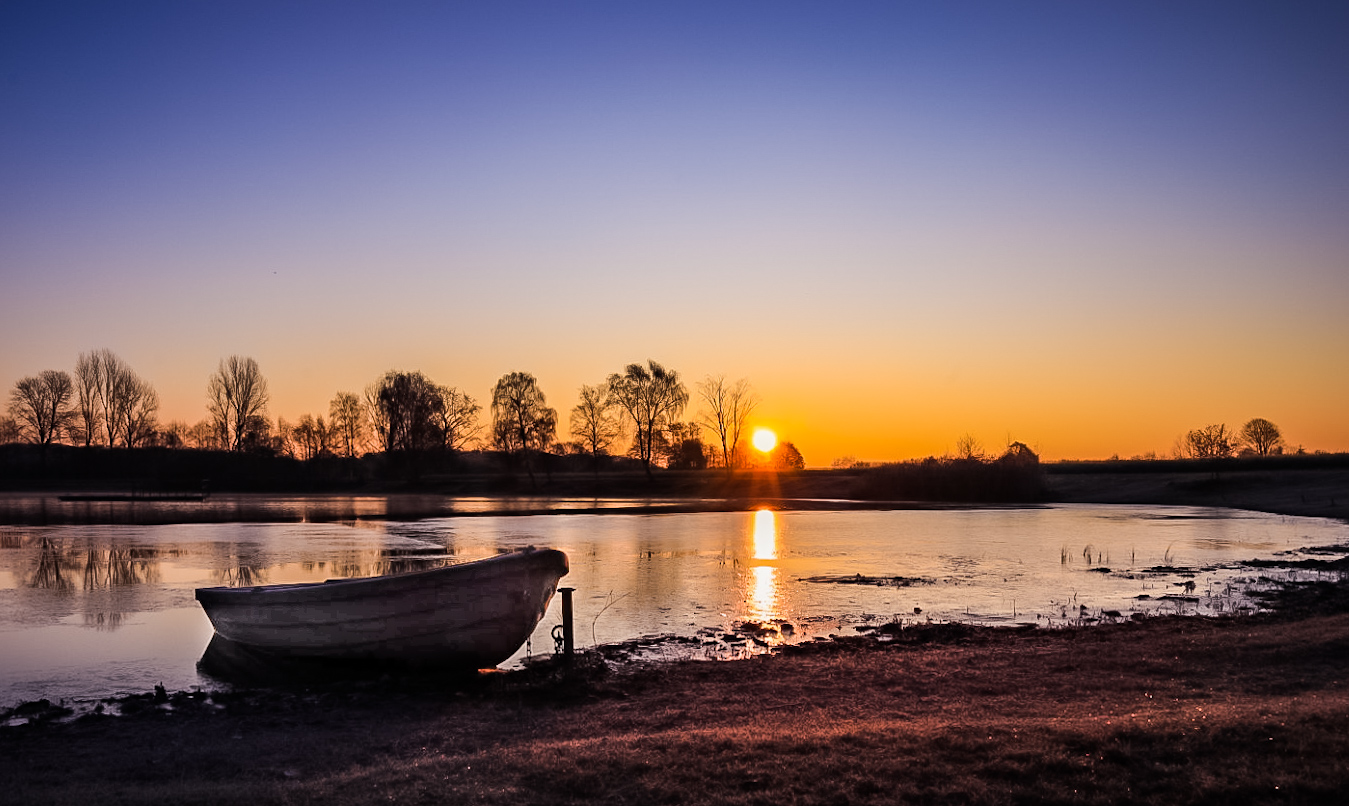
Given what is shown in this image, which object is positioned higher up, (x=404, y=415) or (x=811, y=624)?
(x=404, y=415)

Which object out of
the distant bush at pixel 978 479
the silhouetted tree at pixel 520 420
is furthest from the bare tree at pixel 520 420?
the distant bush at pixel 978 479

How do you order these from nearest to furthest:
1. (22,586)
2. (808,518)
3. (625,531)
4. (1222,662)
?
(1222,662) < (22,586) < (625,531) < (808,518)

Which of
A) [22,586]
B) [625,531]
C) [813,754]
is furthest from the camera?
[625,531]

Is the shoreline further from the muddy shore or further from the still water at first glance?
the muddy shore

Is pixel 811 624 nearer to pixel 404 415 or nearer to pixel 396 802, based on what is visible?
pixel 396 802

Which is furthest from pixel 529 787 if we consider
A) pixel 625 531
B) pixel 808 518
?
pixel 808 518

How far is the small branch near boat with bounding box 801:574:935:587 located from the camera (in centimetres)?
2184

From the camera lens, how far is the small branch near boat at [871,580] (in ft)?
71.7

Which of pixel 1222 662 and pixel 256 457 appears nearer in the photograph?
pixel 1222 662

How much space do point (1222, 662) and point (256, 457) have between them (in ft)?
335

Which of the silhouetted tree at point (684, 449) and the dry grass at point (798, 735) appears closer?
the dry grass at point (798, 735)

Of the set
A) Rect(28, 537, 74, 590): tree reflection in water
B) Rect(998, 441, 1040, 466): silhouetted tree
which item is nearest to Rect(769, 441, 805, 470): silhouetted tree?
Rect(998, 441, 1040, 466): silhouetted tree

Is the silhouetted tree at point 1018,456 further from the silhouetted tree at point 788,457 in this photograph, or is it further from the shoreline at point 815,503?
the silhouetted tree at point 788,457

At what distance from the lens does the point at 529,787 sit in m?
7.05
